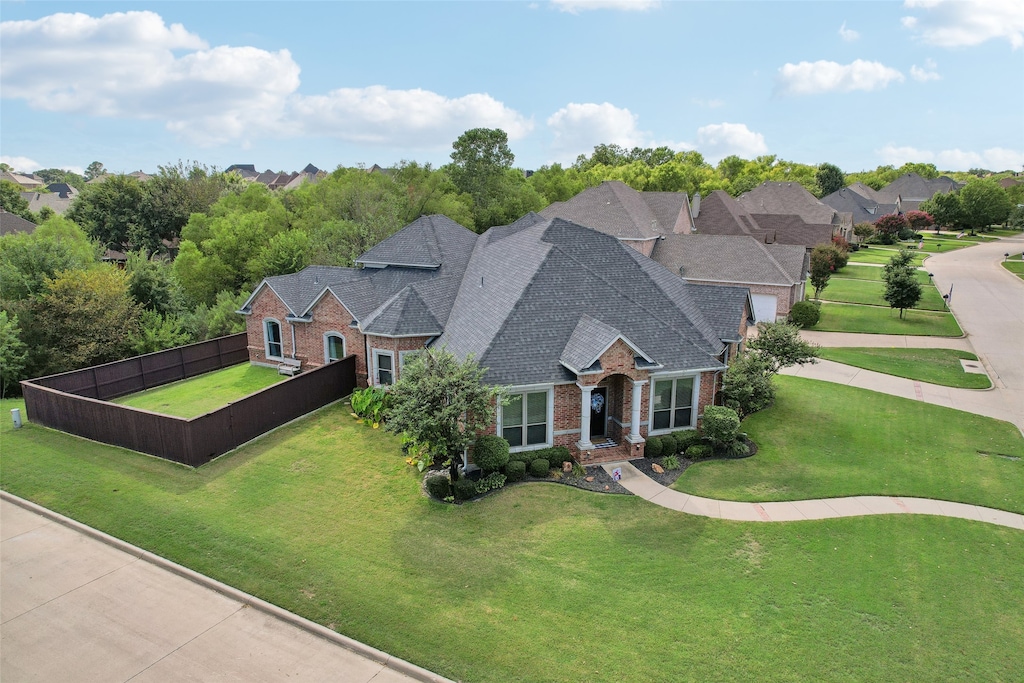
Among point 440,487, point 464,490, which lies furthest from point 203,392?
point 464,490

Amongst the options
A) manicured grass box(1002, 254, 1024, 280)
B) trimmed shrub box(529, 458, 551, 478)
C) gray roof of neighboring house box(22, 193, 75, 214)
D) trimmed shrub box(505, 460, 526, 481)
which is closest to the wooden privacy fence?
trimmed shrub box(505, 460, 526, 481)

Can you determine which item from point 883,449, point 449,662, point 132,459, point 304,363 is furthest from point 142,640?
point 883,449

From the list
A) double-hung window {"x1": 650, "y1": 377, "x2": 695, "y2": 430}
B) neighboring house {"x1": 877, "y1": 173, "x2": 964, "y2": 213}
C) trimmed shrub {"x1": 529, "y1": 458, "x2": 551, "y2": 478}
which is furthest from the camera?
neighboring house {"x1": 877, "y1": 173, "x2": 964, "y2": 213}

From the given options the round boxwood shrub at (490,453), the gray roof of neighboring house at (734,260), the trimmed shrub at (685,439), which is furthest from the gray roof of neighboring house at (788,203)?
the round boxwood shrub at (490,453)

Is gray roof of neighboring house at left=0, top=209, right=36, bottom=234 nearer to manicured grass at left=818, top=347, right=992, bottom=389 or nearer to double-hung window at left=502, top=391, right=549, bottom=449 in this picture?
double-hung window at left=502, top=391, right=549, bottom=449

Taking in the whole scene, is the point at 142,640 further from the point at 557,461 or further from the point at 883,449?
the point at 883,449

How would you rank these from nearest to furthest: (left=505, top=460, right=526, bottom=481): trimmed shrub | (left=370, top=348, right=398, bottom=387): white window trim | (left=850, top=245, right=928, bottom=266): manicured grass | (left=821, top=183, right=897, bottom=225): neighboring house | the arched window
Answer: (left=505, top=460, right=526, bottom=481): trimmed shrub
(left=370, top=348, right=398, bottom=387): white window trim
the arched window
(left=850, top=245, right=928, bottom=266): manicured grass
(left=821, top=183, right=897, bottom=225): neighboring house

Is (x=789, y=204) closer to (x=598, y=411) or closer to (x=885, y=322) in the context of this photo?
(x=885, y=322)
